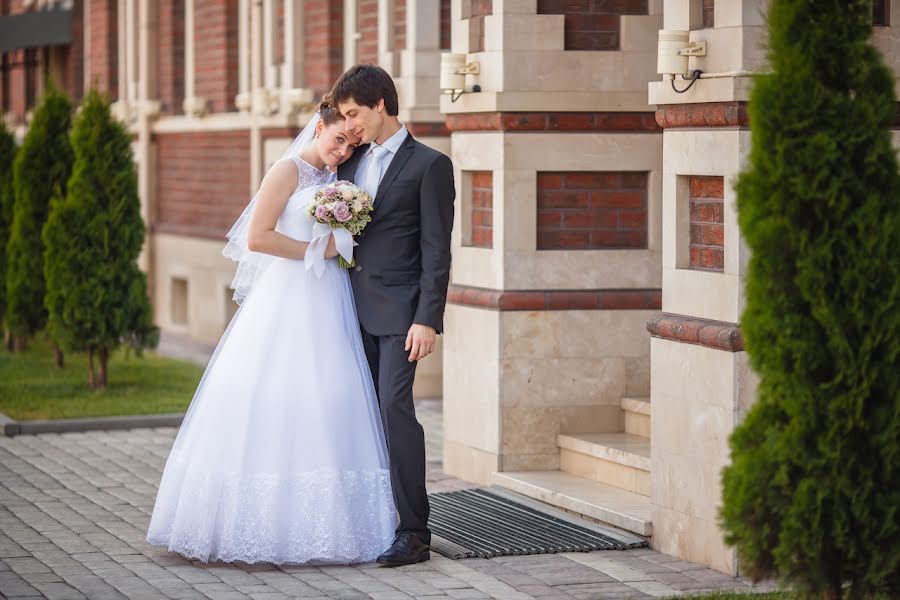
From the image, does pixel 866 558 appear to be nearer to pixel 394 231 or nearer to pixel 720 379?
pixel 720 379

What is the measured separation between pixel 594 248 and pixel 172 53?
12.7 meters

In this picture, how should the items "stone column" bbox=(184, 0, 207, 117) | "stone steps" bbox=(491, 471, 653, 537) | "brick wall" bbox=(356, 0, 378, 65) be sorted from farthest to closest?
"stone column" bbox=(184, 0, 207, 117) → "brick wall" bbox=(356, 0, 378, 65) → "stone steps" bbox=(491, 471, 653, 537)

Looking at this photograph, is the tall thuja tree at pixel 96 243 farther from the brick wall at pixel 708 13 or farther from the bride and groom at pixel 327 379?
the brick wall at pixel 708 13

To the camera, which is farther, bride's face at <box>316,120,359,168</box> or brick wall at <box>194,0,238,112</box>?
brick wall at <box>194,0,238,112</box>

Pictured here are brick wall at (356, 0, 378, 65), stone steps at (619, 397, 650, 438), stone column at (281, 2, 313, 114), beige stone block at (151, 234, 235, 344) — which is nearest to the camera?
stone steps at (619, 397, 650, 438)

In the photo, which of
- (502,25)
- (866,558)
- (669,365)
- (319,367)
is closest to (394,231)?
(319,367)

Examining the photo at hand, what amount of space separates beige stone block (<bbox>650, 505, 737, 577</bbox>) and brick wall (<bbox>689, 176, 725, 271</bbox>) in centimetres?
110

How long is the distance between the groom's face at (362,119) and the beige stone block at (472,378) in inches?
75.1

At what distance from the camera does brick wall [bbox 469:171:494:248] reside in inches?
357

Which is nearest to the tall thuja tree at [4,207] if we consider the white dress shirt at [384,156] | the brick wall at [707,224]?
the white dress shirt at [384,156]

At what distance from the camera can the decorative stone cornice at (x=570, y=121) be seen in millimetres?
8820

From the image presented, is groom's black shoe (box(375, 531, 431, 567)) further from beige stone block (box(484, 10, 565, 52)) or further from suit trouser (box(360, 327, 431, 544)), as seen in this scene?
beige stone block (box(484, 10, 565, 52))

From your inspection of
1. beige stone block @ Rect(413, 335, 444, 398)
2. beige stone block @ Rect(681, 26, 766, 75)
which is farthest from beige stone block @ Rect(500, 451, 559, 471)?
beige stone block @ Rect(413, 335, 444, 398)

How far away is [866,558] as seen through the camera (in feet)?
18.0
